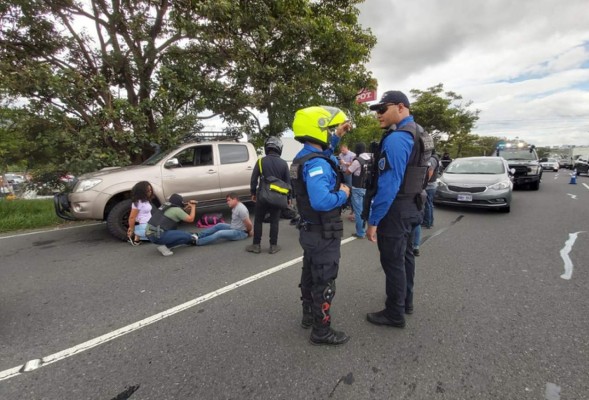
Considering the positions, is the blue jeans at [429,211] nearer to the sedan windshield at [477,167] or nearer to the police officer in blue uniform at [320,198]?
the sedan windshield at [477,167]

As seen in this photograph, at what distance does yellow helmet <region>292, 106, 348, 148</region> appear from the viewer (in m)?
2.11

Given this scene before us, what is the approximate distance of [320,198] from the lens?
6.68ft

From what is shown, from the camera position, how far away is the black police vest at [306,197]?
7.07 feet

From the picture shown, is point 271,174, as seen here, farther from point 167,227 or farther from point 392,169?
point 392,169

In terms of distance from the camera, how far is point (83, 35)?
7355mm

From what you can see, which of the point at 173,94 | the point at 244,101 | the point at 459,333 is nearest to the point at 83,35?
the point at 173,94

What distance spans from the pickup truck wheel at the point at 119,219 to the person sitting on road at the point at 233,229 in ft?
4.87

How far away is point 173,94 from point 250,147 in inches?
92.1

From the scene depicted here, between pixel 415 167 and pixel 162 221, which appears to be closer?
pixel 415 167

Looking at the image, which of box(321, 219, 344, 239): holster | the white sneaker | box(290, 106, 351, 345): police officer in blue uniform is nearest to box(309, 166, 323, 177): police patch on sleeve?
box(290, 106, 351, 345): police officer in blue uniform

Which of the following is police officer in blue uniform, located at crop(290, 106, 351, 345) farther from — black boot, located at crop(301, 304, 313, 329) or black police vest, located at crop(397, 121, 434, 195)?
black police vest, located at crop(397, 121, 434, 195)

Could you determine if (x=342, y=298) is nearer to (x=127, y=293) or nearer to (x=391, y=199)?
(x=391, y=199)

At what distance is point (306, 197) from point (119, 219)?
4543mm

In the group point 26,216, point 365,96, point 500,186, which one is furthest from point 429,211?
point 26,216
